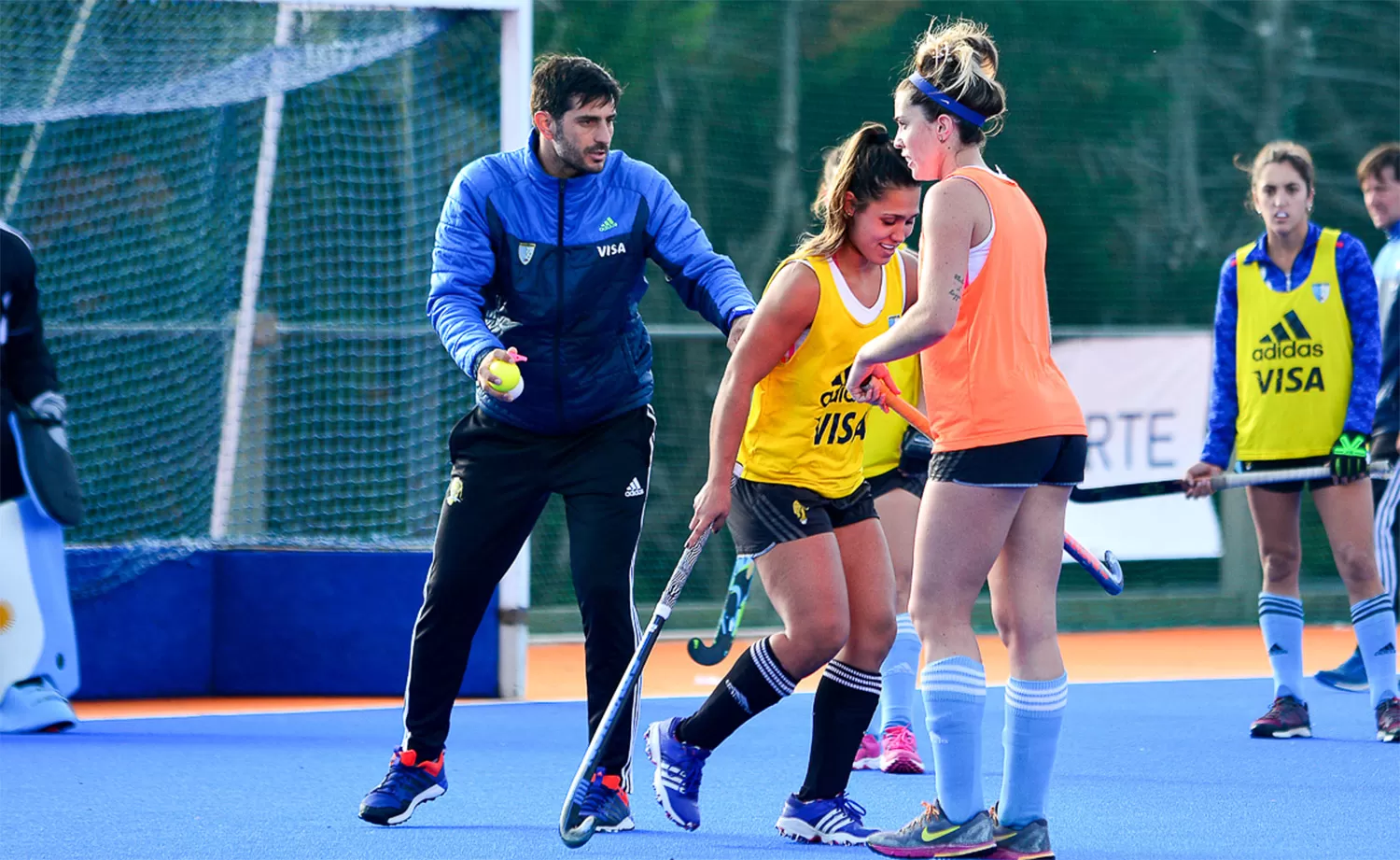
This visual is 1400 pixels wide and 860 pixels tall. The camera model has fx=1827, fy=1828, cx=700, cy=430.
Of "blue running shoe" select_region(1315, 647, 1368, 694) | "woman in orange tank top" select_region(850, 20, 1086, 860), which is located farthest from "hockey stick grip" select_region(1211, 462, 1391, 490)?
"woman in orange tank top" select_region(850, 20, 1086, 860)

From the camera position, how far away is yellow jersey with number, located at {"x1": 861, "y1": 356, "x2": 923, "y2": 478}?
218 inches

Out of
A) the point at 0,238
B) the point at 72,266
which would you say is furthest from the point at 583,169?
the point at 72,266

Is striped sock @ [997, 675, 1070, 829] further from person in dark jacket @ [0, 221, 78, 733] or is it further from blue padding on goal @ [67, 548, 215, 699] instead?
blue padding on goal @ [67, 548, 215, 699]

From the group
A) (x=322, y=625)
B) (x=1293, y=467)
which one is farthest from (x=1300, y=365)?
(x=322, y=625)

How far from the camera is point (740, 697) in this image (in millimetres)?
4359

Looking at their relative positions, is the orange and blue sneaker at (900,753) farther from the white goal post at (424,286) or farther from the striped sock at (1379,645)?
the white goal post at (424,286)

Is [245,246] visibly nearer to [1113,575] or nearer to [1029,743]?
[1113,575]

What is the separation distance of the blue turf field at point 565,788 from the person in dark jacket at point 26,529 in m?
0.24

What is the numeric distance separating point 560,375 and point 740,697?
0.89 metres

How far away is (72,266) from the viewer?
7715 millimetres

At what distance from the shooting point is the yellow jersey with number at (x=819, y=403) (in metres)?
4.24

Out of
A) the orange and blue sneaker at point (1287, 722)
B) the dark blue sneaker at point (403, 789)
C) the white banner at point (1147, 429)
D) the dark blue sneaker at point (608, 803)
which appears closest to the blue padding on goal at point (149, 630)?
the dark blue sneaker at point (403, 789)

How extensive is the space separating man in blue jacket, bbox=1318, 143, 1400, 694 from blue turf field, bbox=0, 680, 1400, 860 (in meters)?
0.69

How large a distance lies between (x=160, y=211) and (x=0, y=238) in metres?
1.32
